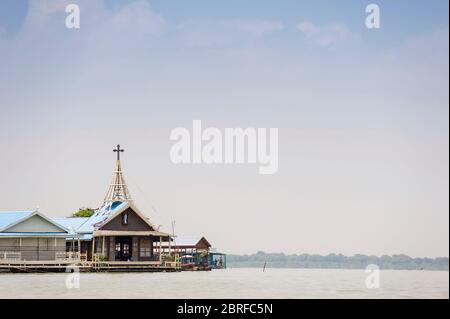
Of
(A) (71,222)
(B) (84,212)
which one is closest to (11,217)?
(A) (71,222)

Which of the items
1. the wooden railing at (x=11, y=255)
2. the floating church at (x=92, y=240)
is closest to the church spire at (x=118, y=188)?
the floating church at (x=92, y=240)

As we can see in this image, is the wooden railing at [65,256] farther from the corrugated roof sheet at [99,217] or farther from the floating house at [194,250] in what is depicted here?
the floating house at [194,250]

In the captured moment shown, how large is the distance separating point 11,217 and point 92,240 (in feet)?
23.2

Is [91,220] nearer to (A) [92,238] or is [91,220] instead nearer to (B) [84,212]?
(A) [92,238]

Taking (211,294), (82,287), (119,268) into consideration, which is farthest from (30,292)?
(119,268)

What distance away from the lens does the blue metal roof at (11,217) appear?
60.4m

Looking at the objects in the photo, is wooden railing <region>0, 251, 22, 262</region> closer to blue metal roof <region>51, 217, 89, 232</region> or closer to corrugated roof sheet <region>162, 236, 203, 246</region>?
blue metal roof <region>51, 217, 89, 232</region>

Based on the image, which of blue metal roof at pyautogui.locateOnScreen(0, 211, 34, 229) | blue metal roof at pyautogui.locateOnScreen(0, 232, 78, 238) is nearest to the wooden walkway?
blue metal roof at pyautogui.locateOnScreen(0, 232, 78, 238)

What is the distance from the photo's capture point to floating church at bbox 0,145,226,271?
6003 centimetres

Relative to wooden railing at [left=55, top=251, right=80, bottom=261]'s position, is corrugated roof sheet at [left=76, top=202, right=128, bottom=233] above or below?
above

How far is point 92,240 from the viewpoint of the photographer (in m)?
65.9

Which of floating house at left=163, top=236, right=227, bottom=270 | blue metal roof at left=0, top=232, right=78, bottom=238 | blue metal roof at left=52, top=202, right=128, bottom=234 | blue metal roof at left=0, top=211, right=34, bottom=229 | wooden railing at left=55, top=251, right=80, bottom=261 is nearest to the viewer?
blue metal roof at left=0, top=232, right=78, bottom=238
